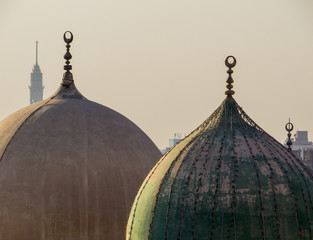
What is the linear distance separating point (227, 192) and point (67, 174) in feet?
28.8

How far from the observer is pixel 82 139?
30312mm

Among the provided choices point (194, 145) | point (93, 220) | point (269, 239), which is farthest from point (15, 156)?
point (269, 239)

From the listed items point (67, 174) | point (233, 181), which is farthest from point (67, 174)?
point (233, 181)

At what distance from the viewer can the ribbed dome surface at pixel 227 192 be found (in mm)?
21109

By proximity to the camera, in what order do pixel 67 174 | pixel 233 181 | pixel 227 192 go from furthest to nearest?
pixel 67 174, pixel 233 181, pixel 227 192

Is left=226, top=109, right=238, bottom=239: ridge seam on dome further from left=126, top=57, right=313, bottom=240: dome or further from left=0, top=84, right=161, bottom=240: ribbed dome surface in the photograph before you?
left=0, top=84, right=161, bottom=240: ribbed dome surface

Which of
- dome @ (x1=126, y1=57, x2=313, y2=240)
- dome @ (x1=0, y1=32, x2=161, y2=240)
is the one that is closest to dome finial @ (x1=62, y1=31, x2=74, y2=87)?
dome @ (x1=0, y1=32, x2=161, y2=240)

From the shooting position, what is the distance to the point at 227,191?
70.0 ft

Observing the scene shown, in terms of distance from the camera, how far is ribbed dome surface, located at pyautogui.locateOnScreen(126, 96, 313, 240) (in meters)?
21.1

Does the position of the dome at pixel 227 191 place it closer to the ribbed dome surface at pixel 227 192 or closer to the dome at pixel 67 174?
the ribbed dome surface at pixel 227 192

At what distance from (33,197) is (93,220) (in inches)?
67.0

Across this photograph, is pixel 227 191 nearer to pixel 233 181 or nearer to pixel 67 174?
pixel 233 181

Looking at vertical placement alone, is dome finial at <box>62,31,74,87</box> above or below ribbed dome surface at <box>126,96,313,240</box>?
above

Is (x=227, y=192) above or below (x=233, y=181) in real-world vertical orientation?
below
